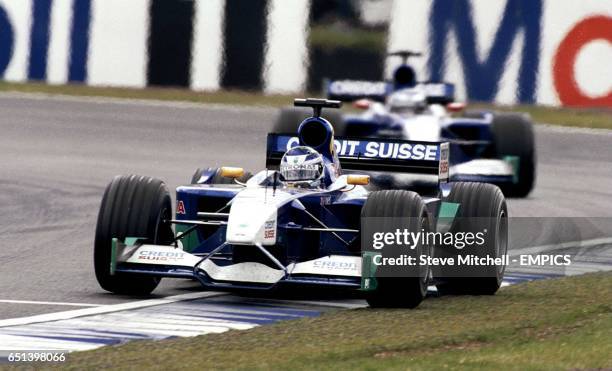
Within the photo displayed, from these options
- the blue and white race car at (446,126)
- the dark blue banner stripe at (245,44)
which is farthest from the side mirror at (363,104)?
the dark blue banner stripe at (245,44)

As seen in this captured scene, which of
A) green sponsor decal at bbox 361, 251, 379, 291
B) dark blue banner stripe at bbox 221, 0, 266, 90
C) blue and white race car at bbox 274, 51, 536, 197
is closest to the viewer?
green sponsor decal at bbox 361, 251, 379, 291

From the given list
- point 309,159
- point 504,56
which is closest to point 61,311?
point 309,159

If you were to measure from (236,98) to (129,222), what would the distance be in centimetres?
1931

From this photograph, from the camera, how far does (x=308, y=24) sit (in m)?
28.8

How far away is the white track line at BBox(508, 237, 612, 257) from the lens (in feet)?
45.1

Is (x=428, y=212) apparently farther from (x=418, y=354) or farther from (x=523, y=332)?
(x=418, y=354)

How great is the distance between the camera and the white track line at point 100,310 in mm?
9383

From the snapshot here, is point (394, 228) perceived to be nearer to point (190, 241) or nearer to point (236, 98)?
point (190, 241)

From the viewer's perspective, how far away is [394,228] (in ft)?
32.8

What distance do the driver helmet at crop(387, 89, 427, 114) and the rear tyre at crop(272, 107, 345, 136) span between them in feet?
2.84

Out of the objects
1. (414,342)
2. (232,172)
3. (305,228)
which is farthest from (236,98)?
(414,342)

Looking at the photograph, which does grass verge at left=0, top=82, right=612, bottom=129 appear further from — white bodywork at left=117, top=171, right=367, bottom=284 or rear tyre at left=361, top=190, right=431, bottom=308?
white bodywork at left=117, top=171, right=367, bottom=284

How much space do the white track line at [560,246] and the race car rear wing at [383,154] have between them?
1926mm

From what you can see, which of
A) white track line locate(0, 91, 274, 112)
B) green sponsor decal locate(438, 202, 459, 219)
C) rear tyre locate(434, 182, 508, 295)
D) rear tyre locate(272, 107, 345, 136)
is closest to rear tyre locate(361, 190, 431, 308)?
rear tyre locate(434, 182, 508, 295)
